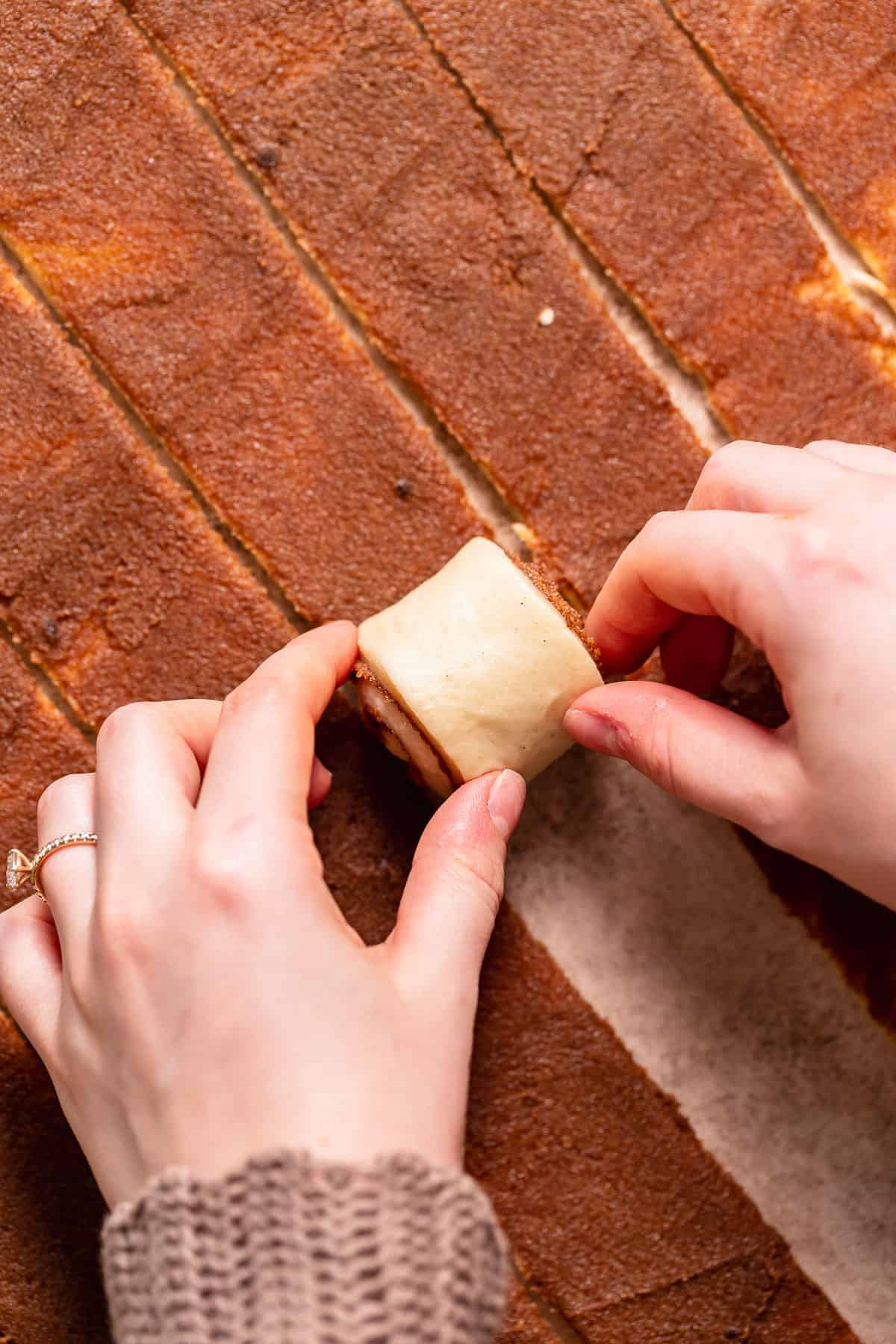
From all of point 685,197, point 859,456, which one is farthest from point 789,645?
point 685,197

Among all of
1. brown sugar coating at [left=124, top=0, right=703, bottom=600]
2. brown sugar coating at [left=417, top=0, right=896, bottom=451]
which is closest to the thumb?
brown sugar coating at [left=124, top=0, right=703, bottom=600]

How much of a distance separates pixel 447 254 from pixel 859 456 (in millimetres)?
617

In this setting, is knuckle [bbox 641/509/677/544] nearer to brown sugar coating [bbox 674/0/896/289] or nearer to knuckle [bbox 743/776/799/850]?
knuckle [bbox 743/776/799/850]

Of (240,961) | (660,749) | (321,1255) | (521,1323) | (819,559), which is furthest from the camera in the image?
(521,1323)

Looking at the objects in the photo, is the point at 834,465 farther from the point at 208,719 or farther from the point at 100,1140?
the point at 100,1140

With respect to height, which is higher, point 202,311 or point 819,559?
point 202,311

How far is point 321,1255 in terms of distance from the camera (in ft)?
3.41

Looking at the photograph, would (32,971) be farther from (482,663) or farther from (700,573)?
(700,573)

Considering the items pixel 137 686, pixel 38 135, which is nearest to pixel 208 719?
pixel 137 686

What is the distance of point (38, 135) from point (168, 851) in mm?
1002

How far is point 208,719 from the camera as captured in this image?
1449 mm

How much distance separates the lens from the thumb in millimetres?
1267

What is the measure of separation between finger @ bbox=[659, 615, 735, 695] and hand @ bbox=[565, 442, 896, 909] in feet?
0.21

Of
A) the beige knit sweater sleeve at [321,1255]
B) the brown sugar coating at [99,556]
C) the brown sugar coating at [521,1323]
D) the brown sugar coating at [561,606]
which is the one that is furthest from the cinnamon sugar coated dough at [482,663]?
the brown sugar coating at [521,1323]
